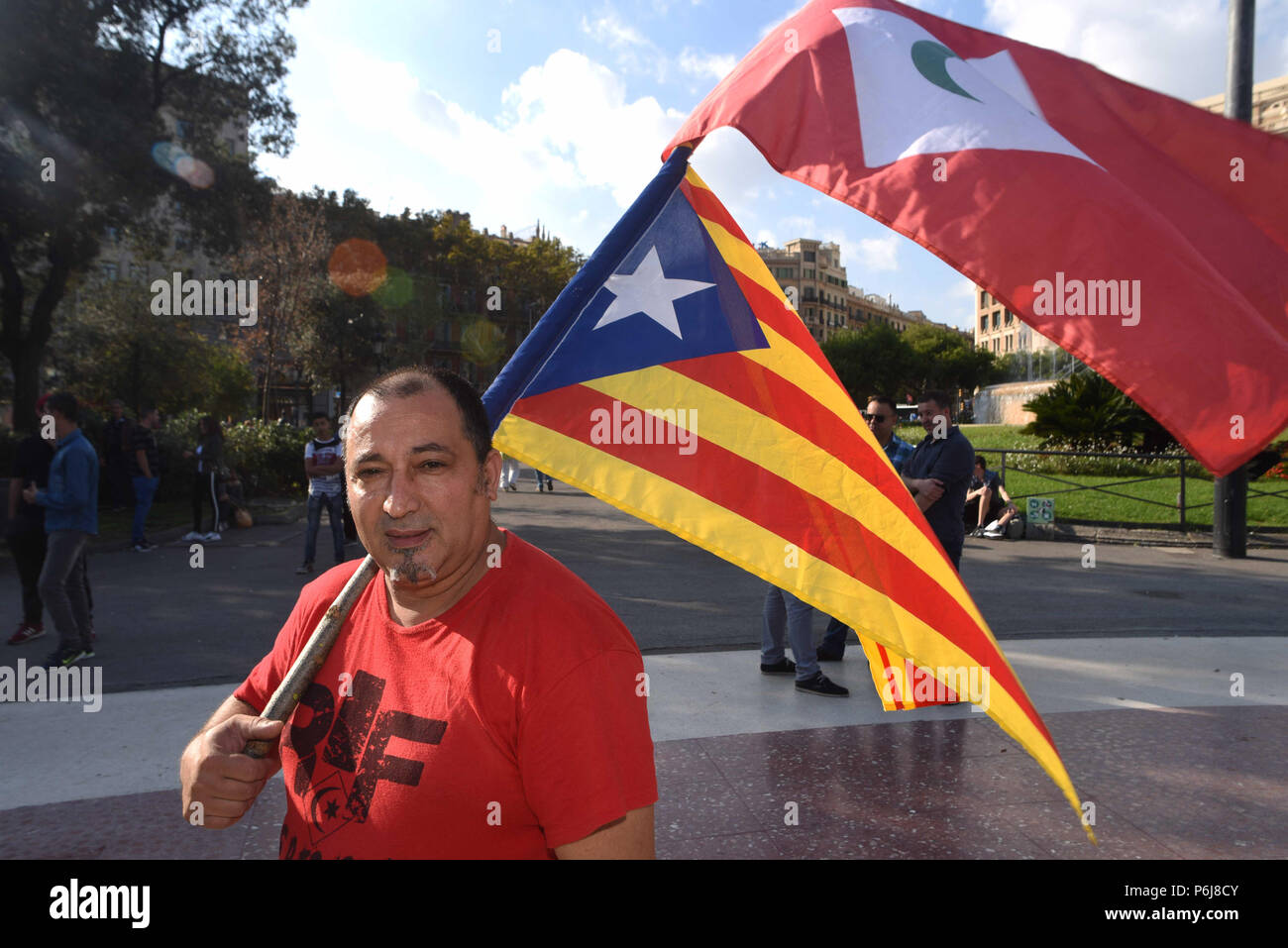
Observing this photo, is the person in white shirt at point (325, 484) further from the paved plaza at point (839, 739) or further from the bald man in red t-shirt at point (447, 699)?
the bald man in red t-shirt at point (447, 699)

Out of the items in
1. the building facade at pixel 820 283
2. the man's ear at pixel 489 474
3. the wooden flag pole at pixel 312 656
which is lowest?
the wooden flag pole at pixel 312 656

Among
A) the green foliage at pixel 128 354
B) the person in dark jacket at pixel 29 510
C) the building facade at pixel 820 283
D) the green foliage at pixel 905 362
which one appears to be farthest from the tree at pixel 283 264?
the building facade at pixel 820 283

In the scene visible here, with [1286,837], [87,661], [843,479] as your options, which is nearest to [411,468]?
[843,479]

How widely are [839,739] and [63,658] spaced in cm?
512

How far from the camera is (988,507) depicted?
44.1 feet

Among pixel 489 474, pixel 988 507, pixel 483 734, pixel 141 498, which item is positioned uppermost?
pixel 489 474

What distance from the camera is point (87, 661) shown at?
6070mm

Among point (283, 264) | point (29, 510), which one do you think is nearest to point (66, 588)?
point (29, 510)

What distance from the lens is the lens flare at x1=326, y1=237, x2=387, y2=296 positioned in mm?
38781

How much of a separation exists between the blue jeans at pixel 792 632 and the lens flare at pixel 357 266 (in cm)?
3416

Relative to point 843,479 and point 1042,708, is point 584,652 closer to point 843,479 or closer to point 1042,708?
point 843,479

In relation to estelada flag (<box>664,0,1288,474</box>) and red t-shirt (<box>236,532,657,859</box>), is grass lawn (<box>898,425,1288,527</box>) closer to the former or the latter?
estelada flag (<box>664,0,1288,474</box>)

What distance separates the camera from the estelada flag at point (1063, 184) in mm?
1729

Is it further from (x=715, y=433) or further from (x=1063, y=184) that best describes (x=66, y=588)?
(x=1063, y=184)
